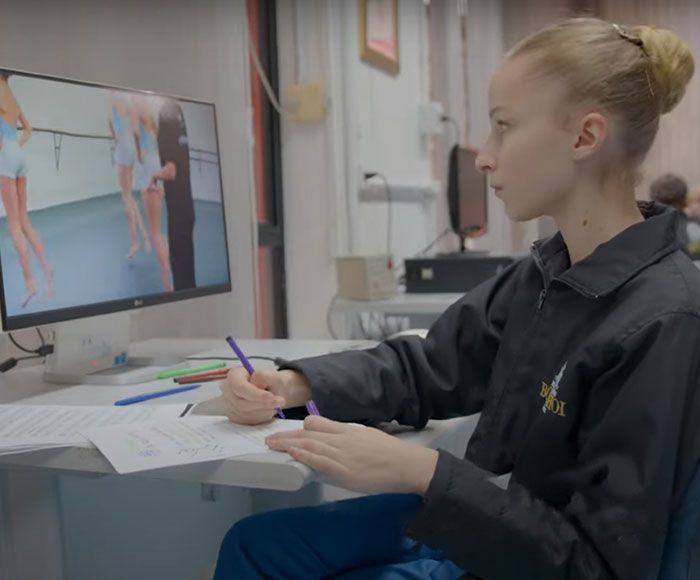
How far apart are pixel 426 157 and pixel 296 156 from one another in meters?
1.33

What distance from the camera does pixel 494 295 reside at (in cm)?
111

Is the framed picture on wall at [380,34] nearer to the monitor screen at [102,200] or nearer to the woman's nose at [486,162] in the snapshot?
the monitor screen at [102,200]

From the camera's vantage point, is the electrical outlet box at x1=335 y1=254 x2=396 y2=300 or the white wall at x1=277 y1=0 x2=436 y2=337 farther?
the white wall at x1=277 y1=0 x2=436 y2=337

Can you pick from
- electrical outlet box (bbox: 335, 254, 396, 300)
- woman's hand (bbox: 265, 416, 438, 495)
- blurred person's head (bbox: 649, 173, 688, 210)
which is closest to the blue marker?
woman's hand (bbox: 265, 416, 438, 495)

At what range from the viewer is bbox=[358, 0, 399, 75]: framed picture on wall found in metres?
3.10

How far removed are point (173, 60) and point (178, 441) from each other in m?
1.35

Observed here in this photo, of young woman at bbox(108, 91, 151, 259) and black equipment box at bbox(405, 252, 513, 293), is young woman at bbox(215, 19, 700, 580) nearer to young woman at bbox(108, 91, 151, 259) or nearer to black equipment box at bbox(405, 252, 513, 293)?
young woman at bbox(108, 91, 151, 259)

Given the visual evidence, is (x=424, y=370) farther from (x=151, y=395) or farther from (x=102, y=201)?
(x=102, y=201)

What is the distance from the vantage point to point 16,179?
Result: 117 centimetres

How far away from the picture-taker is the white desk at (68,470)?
811mm

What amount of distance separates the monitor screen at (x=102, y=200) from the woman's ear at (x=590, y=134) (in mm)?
754

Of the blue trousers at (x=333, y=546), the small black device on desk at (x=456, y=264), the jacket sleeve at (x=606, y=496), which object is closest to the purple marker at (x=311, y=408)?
the blue trousers at (x=333, y=546)

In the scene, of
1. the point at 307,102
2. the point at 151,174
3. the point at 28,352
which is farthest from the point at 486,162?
the point at 307,102

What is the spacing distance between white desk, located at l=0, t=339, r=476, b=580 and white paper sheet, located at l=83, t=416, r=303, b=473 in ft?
0.04
